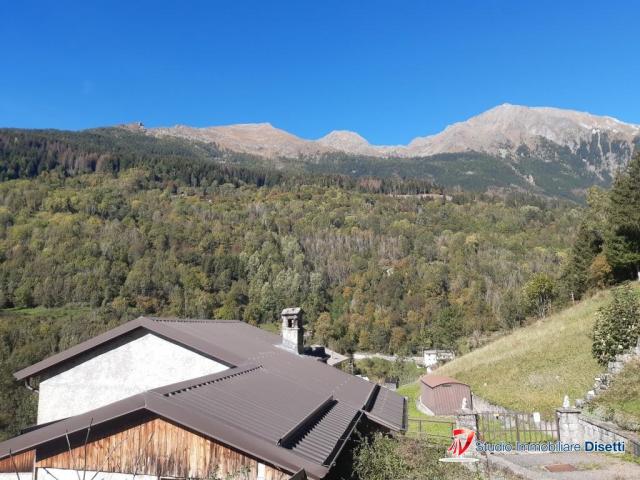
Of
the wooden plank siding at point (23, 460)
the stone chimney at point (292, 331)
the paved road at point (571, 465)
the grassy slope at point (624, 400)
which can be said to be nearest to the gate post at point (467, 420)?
the paved road at point (571, 465)

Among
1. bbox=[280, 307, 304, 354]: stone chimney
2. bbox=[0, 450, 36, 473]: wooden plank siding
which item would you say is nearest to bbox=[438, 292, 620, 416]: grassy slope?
bbox=[280, 307, 304, 354]: stone chimney

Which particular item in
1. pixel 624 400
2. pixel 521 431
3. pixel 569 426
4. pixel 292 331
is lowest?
pixel 521 431

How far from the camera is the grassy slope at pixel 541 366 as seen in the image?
22.7 meters

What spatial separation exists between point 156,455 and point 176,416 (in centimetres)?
89

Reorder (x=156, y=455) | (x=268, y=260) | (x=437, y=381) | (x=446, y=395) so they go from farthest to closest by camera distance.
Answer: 1. (x=268, y=260)
2. (x=437, y=381)
3. (x=446, y=395)
4. (x=156, y=455)

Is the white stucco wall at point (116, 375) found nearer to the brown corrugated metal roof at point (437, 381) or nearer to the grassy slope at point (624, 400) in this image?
the grassy slope at point (624, 400)

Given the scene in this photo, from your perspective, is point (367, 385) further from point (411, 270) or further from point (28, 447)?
point (411, 270)

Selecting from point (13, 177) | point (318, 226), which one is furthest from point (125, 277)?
point (13, 177)

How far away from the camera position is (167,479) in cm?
700

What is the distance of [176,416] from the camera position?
6652 millimetres

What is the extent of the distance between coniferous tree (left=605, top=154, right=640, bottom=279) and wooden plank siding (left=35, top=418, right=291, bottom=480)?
39.0 metres

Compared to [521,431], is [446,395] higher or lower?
lower

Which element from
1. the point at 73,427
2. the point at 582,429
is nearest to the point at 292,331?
the point at 582,429

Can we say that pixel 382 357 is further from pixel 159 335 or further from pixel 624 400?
pixel 159 335
